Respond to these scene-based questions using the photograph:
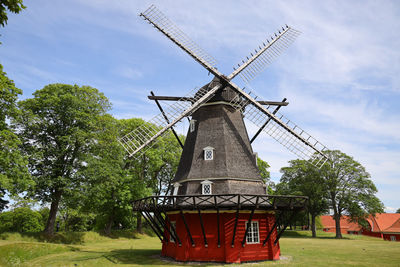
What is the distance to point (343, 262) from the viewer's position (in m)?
15.5

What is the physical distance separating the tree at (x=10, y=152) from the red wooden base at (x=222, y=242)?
13219mm

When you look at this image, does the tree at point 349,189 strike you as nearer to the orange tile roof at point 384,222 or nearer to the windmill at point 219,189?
the orange tile roof at point 384,222

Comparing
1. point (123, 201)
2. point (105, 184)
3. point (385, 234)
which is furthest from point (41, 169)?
point (385, 234)

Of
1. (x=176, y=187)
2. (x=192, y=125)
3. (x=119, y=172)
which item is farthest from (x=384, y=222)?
(x=119, y=172)

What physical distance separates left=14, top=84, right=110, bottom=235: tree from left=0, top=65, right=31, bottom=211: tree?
257cm

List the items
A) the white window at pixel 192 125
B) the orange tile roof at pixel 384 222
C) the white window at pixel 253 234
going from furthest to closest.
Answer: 1. the orange tile roof at pixel 384 222
2. the white window at pixel 192 125
3. the white window at pixel 253 234

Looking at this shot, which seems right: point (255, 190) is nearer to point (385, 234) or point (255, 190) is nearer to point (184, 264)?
point (184, 264)

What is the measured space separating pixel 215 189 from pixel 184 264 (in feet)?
15.5

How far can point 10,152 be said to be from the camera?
19.2 metres

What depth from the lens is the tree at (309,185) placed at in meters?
40.2

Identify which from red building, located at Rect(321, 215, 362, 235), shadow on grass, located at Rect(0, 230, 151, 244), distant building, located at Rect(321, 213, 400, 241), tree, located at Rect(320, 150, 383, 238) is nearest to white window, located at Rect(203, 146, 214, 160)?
shadow on grass, located at Rect(0, 230, 151, 244)

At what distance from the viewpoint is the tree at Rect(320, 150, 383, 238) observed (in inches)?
1491

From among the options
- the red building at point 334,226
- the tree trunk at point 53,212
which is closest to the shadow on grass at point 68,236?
the tree trunk at point 53,212

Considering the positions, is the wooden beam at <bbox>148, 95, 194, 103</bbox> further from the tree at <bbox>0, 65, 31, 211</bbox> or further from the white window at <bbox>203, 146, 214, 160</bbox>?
the tree at <bbox>0, 65, 31, 211</bbox>
